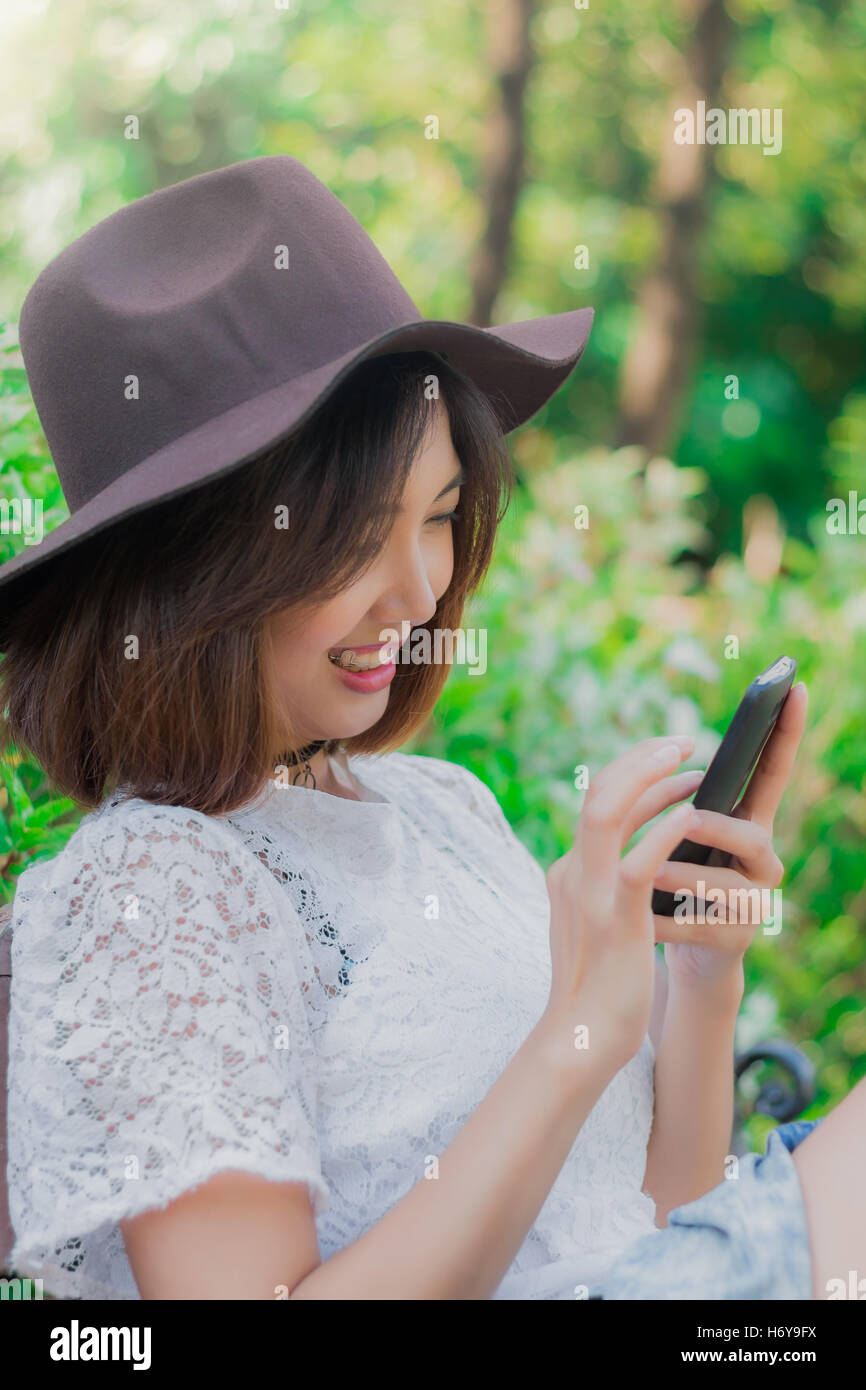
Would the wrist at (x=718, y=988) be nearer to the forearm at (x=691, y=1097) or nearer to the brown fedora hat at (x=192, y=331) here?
the forearm at (x=691, y=1097)

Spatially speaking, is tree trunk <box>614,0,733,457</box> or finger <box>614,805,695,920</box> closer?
finger <box>614,805,695,920</box>

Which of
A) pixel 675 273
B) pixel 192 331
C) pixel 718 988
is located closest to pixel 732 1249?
pixel 718 988

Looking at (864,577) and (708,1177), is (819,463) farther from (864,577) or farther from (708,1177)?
(708,1177)

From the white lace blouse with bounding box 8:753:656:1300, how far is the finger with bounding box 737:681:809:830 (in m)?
0.33

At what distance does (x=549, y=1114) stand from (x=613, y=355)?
8.44 m

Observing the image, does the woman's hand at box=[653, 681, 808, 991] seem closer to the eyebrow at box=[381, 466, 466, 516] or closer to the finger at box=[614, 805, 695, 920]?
the finger at box=[614, 805, 695, 920]

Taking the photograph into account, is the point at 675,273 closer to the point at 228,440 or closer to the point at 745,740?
the point at 745,740

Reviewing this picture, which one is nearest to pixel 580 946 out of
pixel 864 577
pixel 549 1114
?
pixel 549 1114

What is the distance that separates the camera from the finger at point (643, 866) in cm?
113

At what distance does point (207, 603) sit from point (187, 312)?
31 centimetres

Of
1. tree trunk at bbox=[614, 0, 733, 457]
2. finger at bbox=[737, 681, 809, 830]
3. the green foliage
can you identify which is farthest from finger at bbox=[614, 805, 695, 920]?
tree trunk at bbox=[614, 0, 733, 457]

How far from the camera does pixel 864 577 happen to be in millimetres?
3395

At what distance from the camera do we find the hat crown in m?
1.30

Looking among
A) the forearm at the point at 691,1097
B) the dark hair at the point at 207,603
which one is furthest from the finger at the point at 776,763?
the dark hair at the point at 207,603
